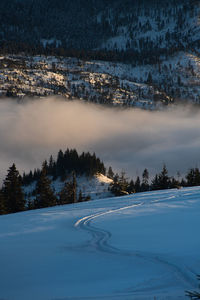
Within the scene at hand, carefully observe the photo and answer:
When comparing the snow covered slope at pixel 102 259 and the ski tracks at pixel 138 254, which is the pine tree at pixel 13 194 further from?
the ski tracks at pixel 138 254

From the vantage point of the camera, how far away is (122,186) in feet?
310

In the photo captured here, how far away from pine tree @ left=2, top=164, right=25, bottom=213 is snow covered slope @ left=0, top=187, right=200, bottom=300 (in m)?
38.4

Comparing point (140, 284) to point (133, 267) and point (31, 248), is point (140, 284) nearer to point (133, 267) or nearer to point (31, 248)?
point (133, 267)

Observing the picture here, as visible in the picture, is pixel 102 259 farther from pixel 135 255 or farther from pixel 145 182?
pixel 145 182

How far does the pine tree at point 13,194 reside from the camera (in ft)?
196

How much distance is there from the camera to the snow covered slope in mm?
10484

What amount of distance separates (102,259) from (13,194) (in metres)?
50.6

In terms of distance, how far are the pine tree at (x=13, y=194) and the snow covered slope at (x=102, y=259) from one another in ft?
126

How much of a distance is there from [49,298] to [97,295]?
165 cm

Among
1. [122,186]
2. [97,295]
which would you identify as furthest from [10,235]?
[122,186]

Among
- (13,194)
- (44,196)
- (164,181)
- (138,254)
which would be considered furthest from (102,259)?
(164,181)

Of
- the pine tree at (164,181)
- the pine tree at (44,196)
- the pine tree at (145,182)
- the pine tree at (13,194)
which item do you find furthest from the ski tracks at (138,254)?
the pine tree at (145,182)

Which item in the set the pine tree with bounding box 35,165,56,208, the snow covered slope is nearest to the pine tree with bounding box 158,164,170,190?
the pine tree with bounding box 35,165,56,208

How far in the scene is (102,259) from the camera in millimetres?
13867
